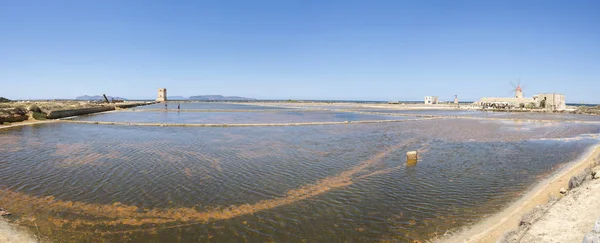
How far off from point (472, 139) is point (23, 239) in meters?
24.4

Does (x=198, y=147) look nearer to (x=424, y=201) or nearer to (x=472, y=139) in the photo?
(x=424, y=201)

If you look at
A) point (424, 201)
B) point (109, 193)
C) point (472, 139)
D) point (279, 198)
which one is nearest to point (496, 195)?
point (424, 201)

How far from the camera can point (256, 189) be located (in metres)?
9.85

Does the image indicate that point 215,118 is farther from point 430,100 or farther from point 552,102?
point 430,100

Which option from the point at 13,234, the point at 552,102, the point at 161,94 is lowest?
the point at 13,234

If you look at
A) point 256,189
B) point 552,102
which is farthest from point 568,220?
point 552,102

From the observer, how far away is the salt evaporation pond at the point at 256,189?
6.98 meters

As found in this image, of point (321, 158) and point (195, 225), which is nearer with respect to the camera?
point (195, 225)

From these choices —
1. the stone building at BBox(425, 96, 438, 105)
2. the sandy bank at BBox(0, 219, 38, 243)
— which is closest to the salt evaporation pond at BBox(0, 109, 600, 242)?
the sandy bank at BBox(0, 219, 38, 243)

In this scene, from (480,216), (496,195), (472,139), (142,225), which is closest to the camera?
(142,225)

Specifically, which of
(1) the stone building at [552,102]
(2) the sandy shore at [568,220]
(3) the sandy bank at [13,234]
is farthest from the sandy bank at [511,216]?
(1) the stone building at [552,102]

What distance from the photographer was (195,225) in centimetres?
712

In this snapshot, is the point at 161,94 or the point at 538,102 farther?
the point at 161,94

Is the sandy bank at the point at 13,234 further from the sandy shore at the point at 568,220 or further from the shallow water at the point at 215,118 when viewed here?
the shallow water at the point at 215,118
